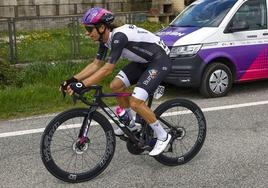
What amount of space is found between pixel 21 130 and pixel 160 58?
2.56 meters

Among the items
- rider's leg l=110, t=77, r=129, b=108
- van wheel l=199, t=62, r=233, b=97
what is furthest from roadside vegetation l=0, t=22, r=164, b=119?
rider's leg l=110, t=77, r=129, b=108

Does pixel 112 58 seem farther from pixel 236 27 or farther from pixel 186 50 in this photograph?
pixel 236 27

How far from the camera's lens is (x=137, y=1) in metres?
19.2

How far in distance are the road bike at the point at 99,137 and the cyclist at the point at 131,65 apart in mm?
115

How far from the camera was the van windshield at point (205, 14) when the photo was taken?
816 centimetres

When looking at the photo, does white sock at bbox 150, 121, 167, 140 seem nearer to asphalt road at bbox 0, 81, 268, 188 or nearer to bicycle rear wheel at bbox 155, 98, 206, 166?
bicycle rear wheel at bbox 155, 98, 206, 166

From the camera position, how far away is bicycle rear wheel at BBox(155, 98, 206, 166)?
4.76 m

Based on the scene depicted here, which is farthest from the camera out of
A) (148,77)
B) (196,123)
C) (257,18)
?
(257,18)

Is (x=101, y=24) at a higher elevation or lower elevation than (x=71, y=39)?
higher

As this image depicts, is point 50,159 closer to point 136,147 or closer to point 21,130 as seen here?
point 136,147

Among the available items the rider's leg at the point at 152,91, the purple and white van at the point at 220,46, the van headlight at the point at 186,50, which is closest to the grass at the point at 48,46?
the purple and white van at the point at 220,46

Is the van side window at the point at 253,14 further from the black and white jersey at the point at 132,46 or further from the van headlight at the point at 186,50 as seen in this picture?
the black and white jersey at the point at 132,46

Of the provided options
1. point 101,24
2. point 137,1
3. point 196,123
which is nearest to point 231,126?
point 196,123

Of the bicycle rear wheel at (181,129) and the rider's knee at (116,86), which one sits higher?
the rider's knee at (116,86)
